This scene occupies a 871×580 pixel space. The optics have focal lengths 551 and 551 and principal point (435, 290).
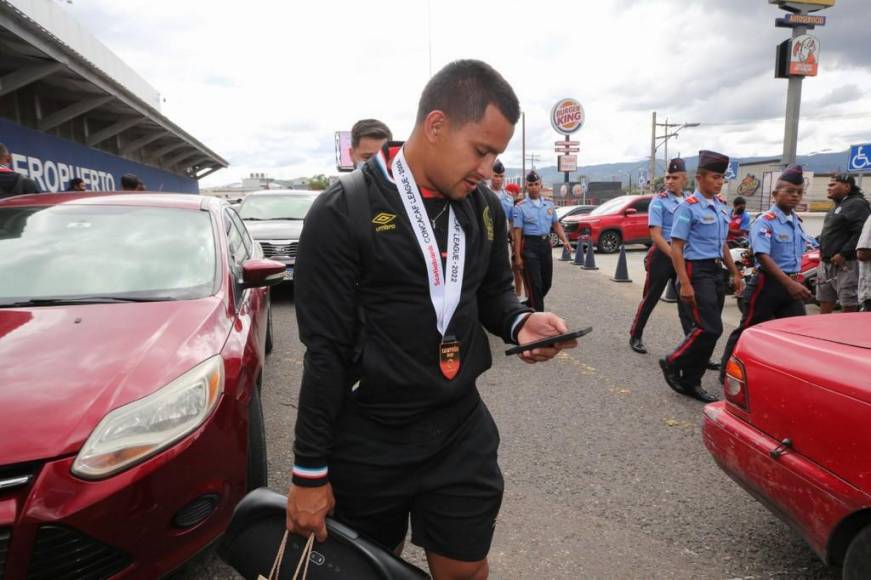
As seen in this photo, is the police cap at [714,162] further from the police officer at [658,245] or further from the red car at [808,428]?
the red car at [808,428]

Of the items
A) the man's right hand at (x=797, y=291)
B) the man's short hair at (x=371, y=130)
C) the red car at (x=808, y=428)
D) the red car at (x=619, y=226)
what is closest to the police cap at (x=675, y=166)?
the man's right hand at (x=797, y=291)

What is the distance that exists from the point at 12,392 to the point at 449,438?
145 centimetres

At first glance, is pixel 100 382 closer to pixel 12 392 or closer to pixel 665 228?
pixel 12 392

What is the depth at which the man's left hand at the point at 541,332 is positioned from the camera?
150cm

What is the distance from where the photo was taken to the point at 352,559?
1.27m

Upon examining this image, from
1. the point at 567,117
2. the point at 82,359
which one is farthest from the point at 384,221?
the point at 567,117

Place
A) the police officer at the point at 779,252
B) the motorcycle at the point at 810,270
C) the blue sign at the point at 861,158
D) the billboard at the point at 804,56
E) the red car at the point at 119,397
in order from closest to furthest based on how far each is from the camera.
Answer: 1. the red car at the point at 119,397
2. the police officer at the point at 779,252
3. the motorcycle at the point at 810,270
4. the blue sign at the point at 861,158
5. the billboard at the point at 804,56

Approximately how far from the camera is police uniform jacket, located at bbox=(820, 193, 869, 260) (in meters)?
5.82

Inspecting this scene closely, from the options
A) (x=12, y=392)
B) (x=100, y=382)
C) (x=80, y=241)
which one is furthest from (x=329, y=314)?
(x=80, y=241)

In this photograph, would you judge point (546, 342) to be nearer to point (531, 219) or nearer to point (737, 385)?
point (737, 385)

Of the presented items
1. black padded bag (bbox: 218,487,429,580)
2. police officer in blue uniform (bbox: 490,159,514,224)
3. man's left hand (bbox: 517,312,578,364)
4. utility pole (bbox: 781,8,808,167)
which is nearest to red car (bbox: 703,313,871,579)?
man's left hand (bbox: 517,312,578,364)

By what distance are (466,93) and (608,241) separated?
1561 centimetres

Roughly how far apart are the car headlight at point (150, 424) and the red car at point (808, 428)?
2108 millimetres

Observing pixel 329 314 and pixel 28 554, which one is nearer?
pixel 329 314
